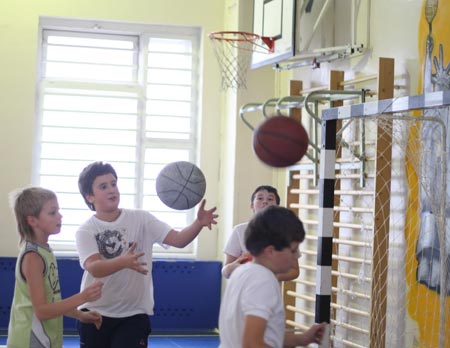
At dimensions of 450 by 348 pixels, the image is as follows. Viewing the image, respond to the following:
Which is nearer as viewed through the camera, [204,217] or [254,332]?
[254,332]

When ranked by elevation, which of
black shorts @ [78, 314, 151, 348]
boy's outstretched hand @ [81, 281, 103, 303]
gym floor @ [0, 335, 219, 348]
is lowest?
gym floor @ [0, 335, 219, 348]

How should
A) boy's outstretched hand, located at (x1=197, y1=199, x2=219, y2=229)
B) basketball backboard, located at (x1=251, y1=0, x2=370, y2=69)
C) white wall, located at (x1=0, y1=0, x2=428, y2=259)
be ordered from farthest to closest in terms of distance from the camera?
1. white wall, located at (x1=0, y1=0, x2=428, y2=259)
2. basketball backboard, located at (x1=251, y1=0, x2=370, y2=69)
3. boy's outstretched hand, located at (x1=197, y1=199, x2=219, y2=229)

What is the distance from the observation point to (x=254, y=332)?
274cm

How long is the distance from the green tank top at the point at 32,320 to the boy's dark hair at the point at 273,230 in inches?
48.6

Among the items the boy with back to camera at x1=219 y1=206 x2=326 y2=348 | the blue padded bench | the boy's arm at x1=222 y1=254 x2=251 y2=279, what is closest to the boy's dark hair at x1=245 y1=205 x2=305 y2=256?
the boy with back to camera at x1=219 y1=206 x2=326 y2=348

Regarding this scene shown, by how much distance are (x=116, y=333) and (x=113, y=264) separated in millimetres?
413

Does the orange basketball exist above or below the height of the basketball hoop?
below

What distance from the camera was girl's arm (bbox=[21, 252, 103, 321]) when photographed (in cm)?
367

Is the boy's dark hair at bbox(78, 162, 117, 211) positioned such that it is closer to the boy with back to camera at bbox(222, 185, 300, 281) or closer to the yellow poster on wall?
the boy with back to camera at bbox(222, 185, 300, 281)

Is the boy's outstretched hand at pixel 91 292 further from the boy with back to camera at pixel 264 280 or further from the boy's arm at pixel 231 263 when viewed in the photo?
the boy's arm at pixel 231 263

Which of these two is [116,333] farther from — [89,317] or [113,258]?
[113,258]

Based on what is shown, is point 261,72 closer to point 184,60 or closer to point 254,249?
point 184,60

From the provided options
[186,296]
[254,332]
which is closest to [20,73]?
[186,296]

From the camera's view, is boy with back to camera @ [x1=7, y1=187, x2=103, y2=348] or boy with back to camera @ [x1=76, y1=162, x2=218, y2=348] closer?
boy with back to camera @ [x1=7, y1=187, x2=103, y2=348]
